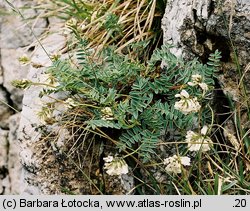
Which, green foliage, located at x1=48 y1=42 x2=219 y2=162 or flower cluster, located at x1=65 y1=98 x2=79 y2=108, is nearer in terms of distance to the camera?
green foliage, located at x1=48 y1=42 x2=219 y2=162

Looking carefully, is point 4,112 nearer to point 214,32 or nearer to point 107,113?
point 107,113

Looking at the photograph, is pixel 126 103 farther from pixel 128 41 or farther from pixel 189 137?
pixel 128 41

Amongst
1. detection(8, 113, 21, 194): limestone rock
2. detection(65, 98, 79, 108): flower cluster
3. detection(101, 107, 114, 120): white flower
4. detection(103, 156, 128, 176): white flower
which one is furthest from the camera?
detection(8, 113, 21, 194): limestone rock

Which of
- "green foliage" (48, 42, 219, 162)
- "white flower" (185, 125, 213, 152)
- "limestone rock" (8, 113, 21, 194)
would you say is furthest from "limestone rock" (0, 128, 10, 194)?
"white flower" (185, 125, 213, 152)

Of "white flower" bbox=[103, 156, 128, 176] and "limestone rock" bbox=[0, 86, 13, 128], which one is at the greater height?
"white flower" bbox=[103, 156, 128, 176]

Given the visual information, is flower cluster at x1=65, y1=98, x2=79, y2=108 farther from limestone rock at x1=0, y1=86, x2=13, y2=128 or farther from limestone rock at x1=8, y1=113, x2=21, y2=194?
limestone rock at x1=0, y1=86, x2=13, y2=128

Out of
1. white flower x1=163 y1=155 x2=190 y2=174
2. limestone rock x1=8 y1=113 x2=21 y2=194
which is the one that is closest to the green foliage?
white flower x1=163 y1=155 x2=190 y2=174

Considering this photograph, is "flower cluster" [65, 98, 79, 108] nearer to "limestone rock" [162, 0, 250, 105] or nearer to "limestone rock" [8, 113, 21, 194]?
"limestone rock" [162, 0, 250, 105]

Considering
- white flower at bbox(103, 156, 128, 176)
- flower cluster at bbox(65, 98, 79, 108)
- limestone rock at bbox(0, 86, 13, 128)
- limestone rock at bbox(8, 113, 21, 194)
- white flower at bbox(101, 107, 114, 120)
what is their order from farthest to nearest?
1. limestone rock at bbox(0, 86, 13, 128)
2. limestone rock at bbox(8, 113, 21, 194)
3. flower cluster at bbox(65, 98, 79, 108)
4. white flower at bbox(101, 107, 114, 120)
5. white flower at bbox(103, 156, 128, 176)

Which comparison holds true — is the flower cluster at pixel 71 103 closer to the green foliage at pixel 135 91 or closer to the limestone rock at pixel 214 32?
the green foliage at pixel 135 91

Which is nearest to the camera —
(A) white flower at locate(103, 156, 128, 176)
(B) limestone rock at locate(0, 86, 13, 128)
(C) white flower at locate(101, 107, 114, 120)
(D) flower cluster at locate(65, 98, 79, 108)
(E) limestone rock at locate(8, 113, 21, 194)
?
(A) white flower at locate(103, 156, 128, 176)
